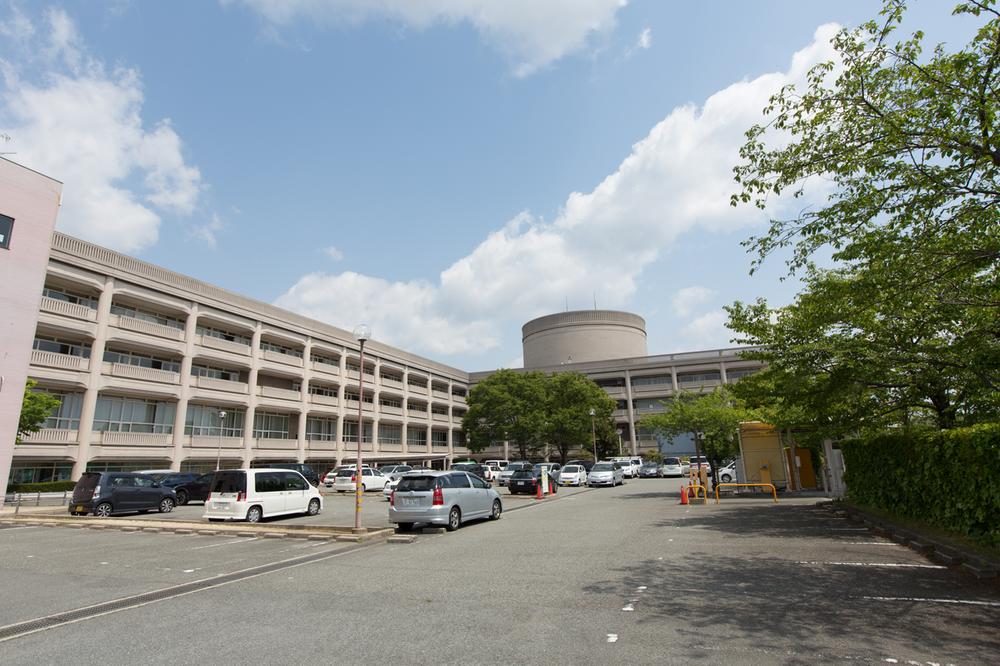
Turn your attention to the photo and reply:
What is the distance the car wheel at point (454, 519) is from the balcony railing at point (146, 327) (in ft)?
92.9

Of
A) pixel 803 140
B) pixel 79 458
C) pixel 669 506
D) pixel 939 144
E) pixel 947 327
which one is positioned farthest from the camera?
pixel 79 458

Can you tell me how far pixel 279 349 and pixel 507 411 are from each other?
23666 millimetres

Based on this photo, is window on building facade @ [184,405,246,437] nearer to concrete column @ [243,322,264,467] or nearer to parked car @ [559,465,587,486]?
concrete column @ [243,322,264,467]

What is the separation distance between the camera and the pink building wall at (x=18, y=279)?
79.8ft

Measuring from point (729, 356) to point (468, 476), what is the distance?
62886 millimetres

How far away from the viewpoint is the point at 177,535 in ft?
50.8

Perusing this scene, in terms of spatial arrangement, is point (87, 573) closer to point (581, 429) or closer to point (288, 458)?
point (288, 458)

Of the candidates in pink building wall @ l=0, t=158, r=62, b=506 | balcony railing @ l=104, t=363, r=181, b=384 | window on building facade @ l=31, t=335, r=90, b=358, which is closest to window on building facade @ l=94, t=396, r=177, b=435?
balcony railing @ l=104, t=363, r=181, b=384

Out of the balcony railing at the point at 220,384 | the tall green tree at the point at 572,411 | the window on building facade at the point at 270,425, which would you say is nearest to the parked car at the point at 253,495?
the balcony railing at the point at 220,384

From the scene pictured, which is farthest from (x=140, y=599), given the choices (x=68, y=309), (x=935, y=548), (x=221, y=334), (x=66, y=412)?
(x=221, y=334)

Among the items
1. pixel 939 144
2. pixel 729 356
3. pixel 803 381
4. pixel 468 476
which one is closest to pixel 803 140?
pixel 939 144

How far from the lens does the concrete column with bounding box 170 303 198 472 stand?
35.9m

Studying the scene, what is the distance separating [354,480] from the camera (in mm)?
31828

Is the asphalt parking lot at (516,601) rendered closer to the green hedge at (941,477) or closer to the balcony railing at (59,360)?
the green hedge at (941,477)
